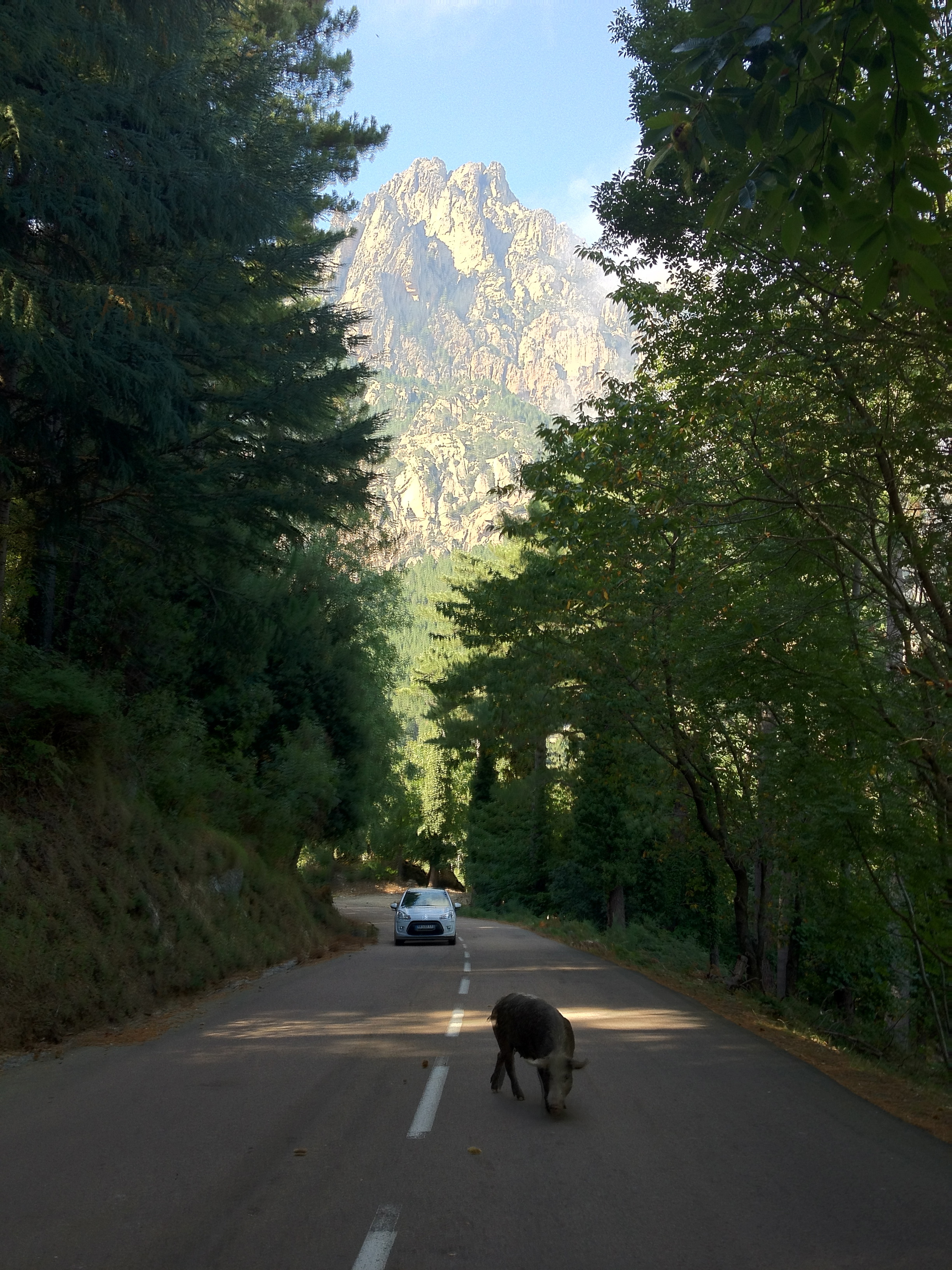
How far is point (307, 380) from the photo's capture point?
1418 cm

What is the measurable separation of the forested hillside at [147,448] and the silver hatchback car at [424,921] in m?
6.06

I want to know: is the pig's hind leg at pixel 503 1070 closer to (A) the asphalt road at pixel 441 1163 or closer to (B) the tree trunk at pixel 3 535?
(A) the asphalt road at pixel 441 1163

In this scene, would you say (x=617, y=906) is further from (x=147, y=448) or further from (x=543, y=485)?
(x=147, y=448)

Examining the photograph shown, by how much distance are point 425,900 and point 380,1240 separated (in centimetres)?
2269

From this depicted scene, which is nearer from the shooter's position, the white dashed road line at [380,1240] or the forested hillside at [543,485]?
the white dashed road line at [380,1240]

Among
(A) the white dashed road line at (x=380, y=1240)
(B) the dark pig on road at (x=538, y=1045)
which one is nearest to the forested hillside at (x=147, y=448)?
(B) the dark pig on road at (x=538, y=1045)

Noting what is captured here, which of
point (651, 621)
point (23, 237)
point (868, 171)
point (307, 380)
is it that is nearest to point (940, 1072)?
point (651, 621)

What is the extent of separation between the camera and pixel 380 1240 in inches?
176

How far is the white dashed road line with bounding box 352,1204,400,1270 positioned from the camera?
421 cm

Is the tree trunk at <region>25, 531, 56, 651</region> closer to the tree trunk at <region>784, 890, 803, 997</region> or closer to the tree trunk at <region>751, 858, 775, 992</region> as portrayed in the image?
the tree trunk at <region>751, 858, 775, 992</region>

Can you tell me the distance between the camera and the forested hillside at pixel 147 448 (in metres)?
11.0

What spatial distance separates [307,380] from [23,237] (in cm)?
402

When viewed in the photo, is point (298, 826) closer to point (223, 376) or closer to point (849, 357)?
point (223, 376)

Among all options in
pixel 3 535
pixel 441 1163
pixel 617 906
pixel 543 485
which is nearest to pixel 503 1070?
pixel 441 1163
